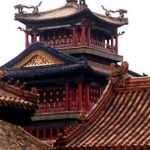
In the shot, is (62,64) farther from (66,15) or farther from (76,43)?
(66,15)

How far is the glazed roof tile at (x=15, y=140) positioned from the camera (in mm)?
13838

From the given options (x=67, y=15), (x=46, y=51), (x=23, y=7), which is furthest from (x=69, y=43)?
(x=23, y=7)

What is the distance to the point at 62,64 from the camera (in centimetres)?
4184

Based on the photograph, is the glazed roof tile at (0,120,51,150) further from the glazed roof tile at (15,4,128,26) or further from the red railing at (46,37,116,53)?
the glazed roof tile at (15,4,128,26)

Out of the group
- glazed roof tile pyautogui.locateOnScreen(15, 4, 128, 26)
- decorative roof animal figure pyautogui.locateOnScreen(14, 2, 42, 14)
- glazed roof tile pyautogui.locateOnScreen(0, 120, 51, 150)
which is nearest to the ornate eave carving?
glazed roof tile pyautogui.locateOnScreen(0, 120, 51, 150)

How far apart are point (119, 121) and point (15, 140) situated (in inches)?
143

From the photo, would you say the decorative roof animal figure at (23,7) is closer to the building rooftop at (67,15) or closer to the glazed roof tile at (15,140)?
the building rooftop at (67,15)

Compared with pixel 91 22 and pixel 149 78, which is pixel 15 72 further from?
pixel 149 78

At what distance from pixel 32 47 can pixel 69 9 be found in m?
6.11

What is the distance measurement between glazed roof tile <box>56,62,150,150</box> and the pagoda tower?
71.6ft

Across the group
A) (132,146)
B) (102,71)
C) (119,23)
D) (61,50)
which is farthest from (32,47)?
(132,146)

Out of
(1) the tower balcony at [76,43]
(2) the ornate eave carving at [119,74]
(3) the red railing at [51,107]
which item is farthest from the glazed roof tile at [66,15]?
(2) the ornate eave carving at [119,74]

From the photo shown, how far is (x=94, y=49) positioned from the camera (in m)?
43.4

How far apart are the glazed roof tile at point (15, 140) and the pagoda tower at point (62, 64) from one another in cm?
2455
